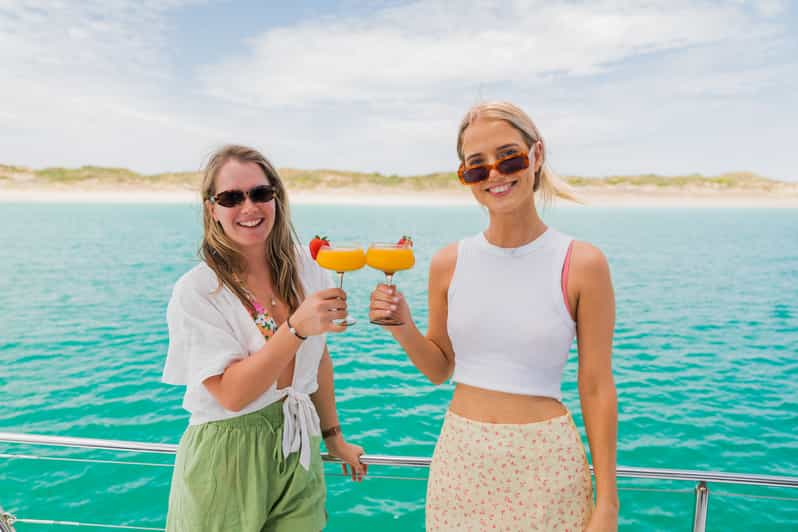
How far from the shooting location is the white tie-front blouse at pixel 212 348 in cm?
179

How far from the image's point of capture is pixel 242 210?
195 cm

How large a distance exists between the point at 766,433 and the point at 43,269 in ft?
72.7

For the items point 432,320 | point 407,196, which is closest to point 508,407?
point 432,320

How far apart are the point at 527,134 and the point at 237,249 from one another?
1.10 meters

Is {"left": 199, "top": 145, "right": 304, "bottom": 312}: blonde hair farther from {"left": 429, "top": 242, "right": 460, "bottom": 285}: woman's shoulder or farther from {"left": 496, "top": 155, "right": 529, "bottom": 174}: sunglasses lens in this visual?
{"left": 496, "top": 155, "right": 529, "bottom": 174}: sunglasses lens

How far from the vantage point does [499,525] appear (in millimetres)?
1690

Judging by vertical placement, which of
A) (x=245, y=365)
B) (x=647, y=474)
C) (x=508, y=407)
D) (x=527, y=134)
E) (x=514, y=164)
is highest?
(x=527, y=134)

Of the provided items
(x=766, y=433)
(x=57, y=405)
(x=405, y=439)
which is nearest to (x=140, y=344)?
(x=57, y=405)

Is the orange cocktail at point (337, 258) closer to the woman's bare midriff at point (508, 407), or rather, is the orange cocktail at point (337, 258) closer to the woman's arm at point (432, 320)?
the woman's arm at point (432, 320)

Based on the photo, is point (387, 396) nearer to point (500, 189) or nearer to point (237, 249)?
point (237, 249)

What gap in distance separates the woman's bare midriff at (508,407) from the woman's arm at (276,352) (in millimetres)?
501

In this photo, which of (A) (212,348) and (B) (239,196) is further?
(B) (239,196)

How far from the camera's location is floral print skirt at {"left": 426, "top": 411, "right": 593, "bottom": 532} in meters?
1.66

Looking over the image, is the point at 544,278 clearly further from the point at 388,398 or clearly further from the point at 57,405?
the point at 57,405
